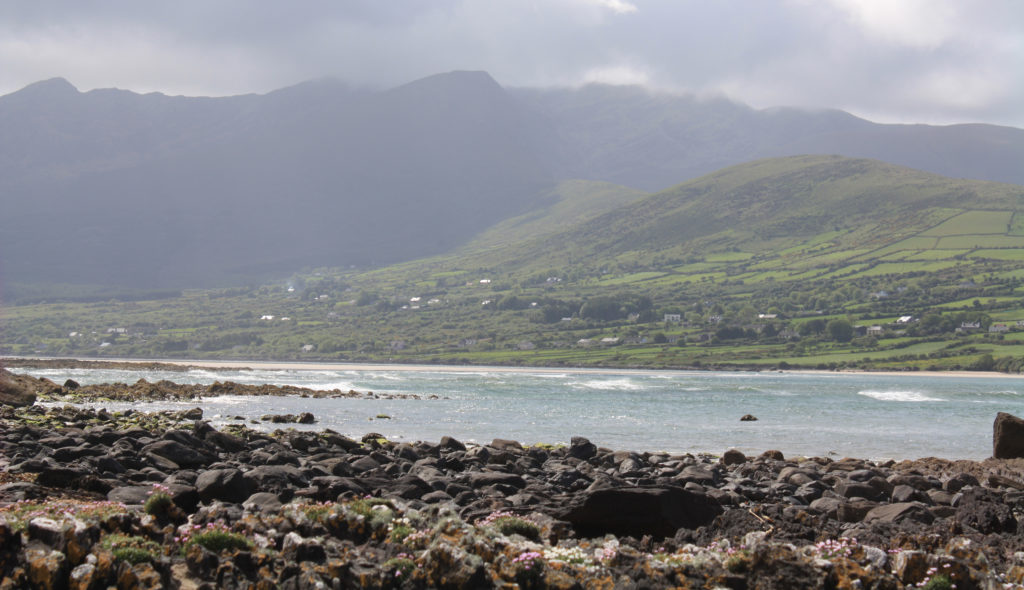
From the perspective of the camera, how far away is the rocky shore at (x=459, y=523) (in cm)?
1104

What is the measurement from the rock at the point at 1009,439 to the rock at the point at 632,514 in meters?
22.1

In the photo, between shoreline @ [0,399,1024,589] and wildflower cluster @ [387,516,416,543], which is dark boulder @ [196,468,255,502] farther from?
wildflower cluster @ [387,516,416,543]

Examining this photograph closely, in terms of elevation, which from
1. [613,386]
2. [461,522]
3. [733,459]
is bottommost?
[613,386]

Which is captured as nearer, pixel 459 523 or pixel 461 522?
pixel 459 523

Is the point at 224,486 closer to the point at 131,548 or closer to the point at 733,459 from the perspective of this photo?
the point at 131,548

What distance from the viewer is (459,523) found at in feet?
43.2

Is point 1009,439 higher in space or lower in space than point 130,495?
lower

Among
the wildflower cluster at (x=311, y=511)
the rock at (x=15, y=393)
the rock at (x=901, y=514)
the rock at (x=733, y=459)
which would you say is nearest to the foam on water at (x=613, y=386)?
the rock at (x=15, y=393)

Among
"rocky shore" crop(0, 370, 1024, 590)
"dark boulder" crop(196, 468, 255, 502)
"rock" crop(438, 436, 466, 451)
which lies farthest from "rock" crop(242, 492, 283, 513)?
"rock" crop(438, 436, 466, 451)

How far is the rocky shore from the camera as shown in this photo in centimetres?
1104

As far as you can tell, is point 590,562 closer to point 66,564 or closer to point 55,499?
point 66,564

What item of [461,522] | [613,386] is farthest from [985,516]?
[613,386]

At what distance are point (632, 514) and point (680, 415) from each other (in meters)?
39.6

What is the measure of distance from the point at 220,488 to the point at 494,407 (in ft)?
142
